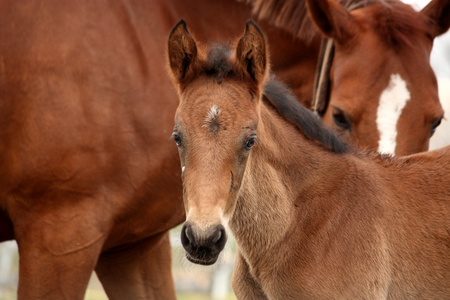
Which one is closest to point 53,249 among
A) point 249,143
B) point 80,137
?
point 80,137

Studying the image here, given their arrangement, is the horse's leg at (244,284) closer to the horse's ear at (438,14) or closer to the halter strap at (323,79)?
the halter strap at (323,79)

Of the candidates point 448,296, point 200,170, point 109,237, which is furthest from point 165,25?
point 448,296

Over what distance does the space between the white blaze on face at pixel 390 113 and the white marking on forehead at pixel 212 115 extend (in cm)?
135

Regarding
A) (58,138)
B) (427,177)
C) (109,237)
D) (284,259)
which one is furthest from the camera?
(109,237)

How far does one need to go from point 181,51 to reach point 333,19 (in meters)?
1.36

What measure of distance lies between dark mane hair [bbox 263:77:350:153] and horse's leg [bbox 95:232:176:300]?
156 cm

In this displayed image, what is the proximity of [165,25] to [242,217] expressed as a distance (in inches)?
67.2

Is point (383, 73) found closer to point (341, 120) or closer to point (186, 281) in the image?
point (341, 120)

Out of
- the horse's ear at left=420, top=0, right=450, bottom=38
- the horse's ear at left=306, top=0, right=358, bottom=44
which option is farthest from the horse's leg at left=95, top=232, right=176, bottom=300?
the horse's ear at left=420, top=0, right=450, bottom=38

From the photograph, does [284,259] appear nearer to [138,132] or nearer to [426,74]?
[138,132]

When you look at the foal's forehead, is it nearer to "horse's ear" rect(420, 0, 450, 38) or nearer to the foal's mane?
the foal's mane

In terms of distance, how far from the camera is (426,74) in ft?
15.9

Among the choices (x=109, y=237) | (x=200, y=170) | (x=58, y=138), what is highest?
(x=200, y=170)

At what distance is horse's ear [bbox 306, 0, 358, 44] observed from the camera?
16.3 ft
